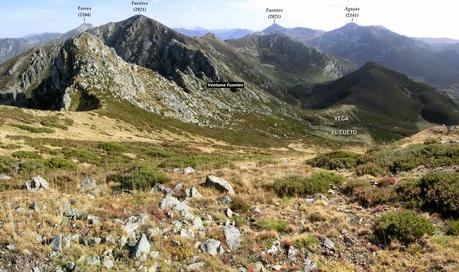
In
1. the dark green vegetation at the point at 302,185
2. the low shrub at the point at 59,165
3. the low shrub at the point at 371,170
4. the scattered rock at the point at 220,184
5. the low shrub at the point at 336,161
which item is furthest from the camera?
the low shrub at the point at 59,165

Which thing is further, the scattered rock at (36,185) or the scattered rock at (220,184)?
the scattered rock at (220,184)

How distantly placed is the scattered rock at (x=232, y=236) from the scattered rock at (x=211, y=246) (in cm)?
49

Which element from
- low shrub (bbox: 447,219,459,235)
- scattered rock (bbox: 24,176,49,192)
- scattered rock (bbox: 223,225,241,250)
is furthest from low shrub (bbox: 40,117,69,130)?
low shrub (bbox: 447,219,459,235)

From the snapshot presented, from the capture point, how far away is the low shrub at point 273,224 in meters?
14.4

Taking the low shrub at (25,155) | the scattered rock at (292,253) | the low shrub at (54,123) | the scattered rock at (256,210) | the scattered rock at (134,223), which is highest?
the scattered rock at (134,223)

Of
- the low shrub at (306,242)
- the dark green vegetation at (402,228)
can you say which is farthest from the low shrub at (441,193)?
the low shrub at (306,242)

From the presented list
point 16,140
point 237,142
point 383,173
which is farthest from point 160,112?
point 383,173

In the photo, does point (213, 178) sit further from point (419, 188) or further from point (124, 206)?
point (419, 188)

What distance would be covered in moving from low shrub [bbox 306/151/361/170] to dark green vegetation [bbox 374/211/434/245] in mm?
10340

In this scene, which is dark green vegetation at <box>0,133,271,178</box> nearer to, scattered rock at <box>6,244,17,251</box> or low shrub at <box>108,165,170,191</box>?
low shrub at <box>108,165,170,191</box>

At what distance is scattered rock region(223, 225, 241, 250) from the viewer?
12.9 meters

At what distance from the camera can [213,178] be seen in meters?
18.3

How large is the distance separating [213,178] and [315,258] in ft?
22.4

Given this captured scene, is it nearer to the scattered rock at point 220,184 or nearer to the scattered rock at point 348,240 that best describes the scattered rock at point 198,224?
the scattered rock at point 220,184
